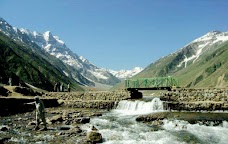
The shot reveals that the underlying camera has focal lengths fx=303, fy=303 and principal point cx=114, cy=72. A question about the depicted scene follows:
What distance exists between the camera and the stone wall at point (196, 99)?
49031 mm

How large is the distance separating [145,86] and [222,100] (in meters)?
22.8

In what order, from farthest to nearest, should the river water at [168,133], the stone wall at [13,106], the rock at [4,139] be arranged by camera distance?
the stone wall at [13,106], the river water at [168,133], the rock at [4,139]

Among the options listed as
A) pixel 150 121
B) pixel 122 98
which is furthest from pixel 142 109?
pixel 150 121

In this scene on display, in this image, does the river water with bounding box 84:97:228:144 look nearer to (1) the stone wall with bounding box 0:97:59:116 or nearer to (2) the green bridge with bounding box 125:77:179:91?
(1) the stone wall with bounding box 0:97:59:116

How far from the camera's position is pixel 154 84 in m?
69.1

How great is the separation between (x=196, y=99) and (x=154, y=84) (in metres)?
16.5

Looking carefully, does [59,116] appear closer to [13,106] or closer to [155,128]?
[155,128]

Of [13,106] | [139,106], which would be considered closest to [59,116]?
[13,106]

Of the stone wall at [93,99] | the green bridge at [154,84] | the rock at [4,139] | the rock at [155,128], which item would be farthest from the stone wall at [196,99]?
the rock at [4,139]

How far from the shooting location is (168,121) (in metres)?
37.8

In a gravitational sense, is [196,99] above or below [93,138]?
above

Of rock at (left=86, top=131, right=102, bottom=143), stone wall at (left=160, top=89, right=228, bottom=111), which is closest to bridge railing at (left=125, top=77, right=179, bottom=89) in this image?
stone wall at (left=160, top=89, right=228, bottom=111)

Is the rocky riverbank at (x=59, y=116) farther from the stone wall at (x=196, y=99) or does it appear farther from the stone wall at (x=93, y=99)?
the stone wall at (x=196, y=99)

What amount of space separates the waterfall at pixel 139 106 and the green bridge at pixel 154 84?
815 centimetres
